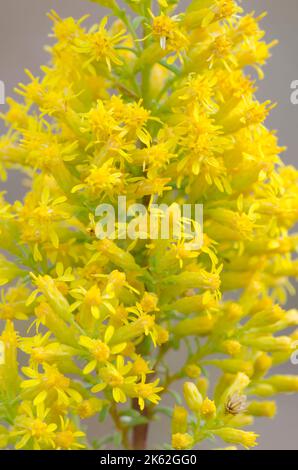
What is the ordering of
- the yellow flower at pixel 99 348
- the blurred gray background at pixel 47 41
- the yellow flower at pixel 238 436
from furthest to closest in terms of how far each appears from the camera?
the blurred gray background at pixel 47 41 < the yellow flower at pixel 238 436 < the yellow flower at pixel 99 348

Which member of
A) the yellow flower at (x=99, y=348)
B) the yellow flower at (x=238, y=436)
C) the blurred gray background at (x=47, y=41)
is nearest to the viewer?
the yellow flower at (x=99, y=348)

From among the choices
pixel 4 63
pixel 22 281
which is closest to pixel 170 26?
pixel 22 281

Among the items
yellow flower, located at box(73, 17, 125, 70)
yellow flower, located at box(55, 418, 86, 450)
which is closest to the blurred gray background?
yellow flower, located at box(73, 17, 125, 70)

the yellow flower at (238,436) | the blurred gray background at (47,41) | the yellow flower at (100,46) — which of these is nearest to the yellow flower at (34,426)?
the yellow flower at (238,436)

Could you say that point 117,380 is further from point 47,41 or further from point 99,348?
point 47,41

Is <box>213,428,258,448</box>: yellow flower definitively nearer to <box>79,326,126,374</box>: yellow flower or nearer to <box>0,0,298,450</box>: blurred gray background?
<box>79,326,126,374</box>: yellow flower

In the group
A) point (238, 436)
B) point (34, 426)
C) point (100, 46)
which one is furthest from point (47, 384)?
point (100, 46)

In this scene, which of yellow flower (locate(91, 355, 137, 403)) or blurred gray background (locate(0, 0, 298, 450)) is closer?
yellow flower (locate(91, 355, 137, 403))

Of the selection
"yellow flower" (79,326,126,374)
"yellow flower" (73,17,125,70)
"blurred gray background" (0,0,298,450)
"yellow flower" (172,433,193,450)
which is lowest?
"yellow flower" (172,433,193,450)

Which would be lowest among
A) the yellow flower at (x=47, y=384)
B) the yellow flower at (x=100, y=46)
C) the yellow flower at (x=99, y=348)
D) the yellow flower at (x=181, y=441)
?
the yellow flower at (x=181, y=441)

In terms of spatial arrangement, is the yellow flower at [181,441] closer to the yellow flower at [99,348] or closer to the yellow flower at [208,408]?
the yellow flower at [208,408]

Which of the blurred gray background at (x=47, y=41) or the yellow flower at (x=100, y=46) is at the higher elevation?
the blurred gray background at (x=47, y=41)
